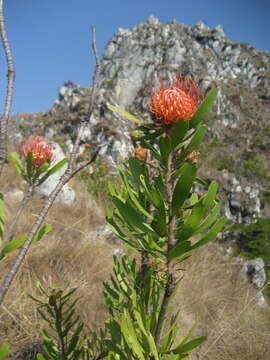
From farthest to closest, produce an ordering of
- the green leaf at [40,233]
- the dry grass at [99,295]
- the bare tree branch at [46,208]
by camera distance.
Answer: the dry grass at [99,295] < the green leaf at [40,233] < the bare tree branch at [46,208]

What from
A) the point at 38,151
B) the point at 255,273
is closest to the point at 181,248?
the point at 38,151

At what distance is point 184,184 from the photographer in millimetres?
310

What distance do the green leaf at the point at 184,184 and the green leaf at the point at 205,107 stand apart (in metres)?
0.07

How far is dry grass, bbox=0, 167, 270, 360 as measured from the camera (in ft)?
4.12

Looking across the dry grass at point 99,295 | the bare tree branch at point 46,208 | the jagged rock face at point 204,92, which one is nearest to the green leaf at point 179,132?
the bare tree branch at point 46,208

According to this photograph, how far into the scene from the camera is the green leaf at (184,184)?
30 centimetres

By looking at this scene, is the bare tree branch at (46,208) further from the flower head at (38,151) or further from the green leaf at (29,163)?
the flower head at (38,151)

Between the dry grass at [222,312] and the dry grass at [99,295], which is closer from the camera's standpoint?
the dry grass at [99,295]

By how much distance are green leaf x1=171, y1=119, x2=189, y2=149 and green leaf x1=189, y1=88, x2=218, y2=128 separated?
31 mm

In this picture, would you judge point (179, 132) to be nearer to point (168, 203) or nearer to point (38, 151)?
point (168, 203)

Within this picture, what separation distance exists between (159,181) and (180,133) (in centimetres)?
9

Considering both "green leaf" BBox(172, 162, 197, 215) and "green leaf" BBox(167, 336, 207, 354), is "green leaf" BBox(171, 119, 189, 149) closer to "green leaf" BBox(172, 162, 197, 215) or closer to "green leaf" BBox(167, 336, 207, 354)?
"green leaf" BBox(172, 162, 197, 215)

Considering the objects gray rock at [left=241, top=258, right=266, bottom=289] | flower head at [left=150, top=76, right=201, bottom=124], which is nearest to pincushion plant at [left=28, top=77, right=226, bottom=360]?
flower head at [left=150, top=76, right=201, bottom=124]

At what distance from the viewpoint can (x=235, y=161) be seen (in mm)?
10031
